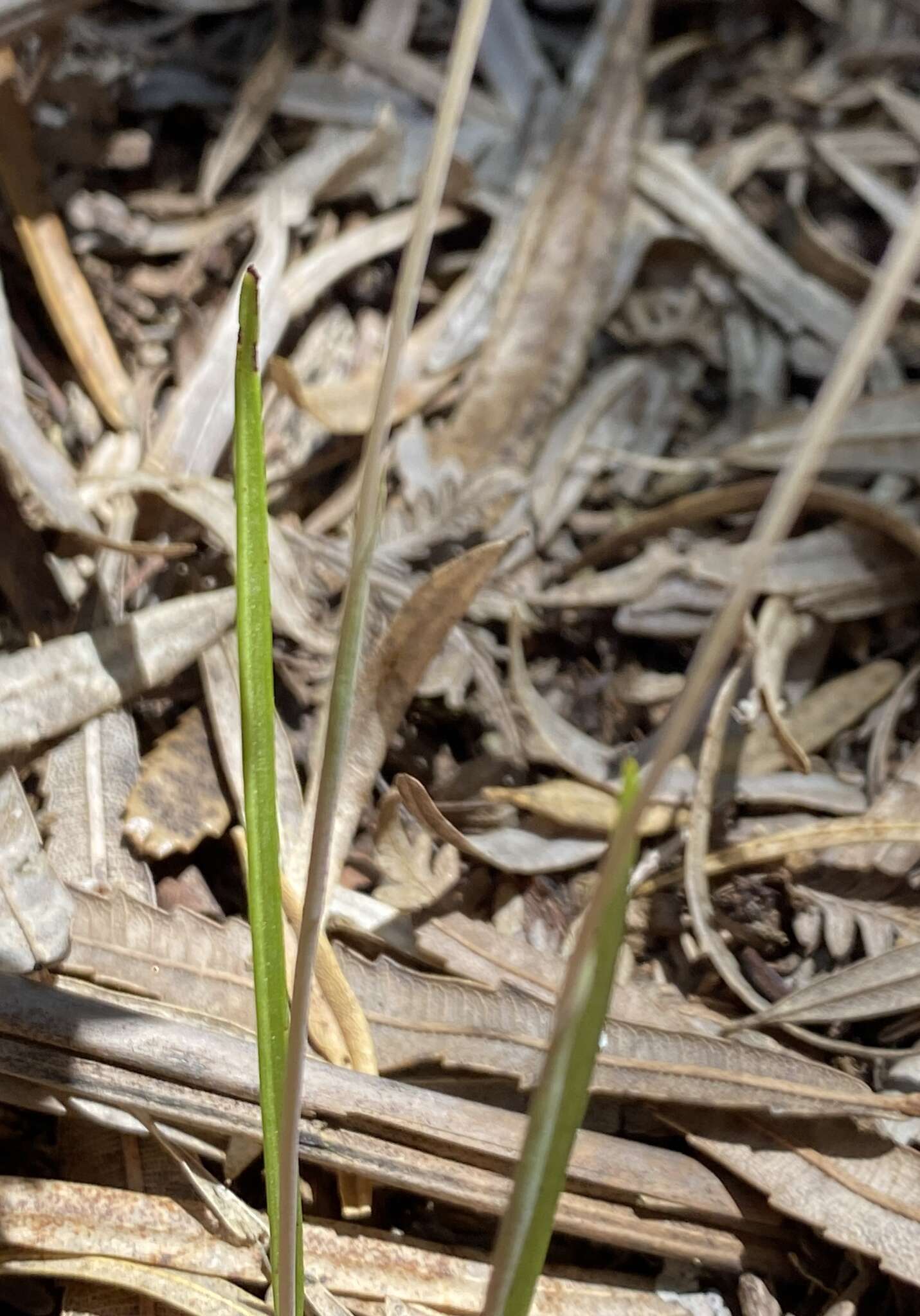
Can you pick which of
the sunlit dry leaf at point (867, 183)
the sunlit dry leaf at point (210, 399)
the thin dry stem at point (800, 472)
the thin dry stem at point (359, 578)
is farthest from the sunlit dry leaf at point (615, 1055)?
the sunlit dry leaf at point (867, 183)

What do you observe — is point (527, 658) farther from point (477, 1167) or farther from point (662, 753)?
point (662, 753)

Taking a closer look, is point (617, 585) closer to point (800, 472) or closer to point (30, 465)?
point (30, 465)

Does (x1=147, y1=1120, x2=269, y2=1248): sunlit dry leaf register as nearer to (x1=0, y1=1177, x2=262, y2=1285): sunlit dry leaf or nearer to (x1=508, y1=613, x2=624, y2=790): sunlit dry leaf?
(x1=0, y1=1177, x2=262, y2=1285): sunlit dry leaf

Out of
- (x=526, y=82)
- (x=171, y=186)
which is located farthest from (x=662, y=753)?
(x=526, y=82)

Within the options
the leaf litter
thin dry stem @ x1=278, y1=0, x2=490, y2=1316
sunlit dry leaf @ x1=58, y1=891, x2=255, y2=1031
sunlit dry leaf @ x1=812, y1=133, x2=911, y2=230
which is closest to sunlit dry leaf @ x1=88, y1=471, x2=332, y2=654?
the leaf litter

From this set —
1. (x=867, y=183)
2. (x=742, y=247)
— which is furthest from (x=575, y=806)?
(x=867, y=183)

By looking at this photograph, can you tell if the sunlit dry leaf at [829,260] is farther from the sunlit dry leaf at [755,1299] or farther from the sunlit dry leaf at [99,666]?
the sunlit dry leaf at [755,1299]
